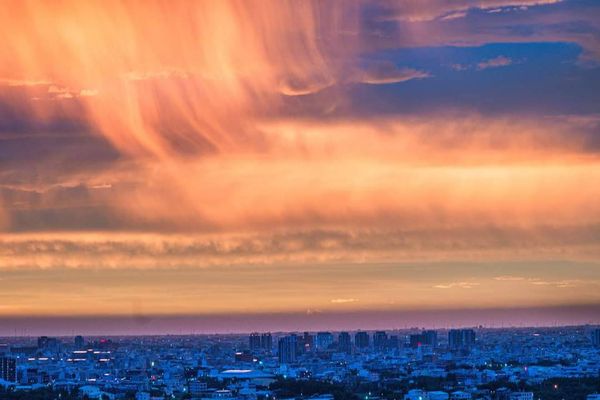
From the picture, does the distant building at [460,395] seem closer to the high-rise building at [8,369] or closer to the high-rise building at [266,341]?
the high-rise building at [8,369]

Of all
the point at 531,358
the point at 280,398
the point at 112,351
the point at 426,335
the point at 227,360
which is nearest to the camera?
the point at 280,398

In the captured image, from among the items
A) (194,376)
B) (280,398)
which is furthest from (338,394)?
(194,376)

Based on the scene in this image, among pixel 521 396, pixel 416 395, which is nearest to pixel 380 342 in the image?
pixel 416 395

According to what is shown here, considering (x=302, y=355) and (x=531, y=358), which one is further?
(x=302, y=355)

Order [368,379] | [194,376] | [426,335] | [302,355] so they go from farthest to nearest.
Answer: [426,335]
[302,355]
[194,376]
[368,379]

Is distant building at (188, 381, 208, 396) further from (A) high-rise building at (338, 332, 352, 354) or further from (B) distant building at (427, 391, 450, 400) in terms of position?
(A) high-rise building at (338, 332, 352, 354)

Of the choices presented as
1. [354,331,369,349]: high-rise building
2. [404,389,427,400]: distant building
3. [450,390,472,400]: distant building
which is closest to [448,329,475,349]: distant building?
[354,331,369,349]: high-rise building

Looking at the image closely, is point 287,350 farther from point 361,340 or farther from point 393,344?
point 361,340

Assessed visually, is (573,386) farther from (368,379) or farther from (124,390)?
(124,390)
